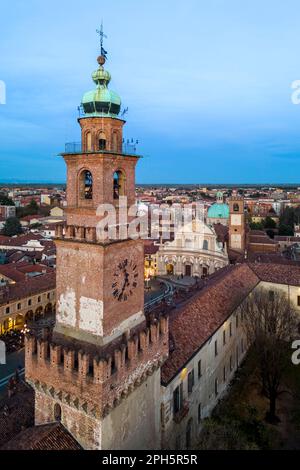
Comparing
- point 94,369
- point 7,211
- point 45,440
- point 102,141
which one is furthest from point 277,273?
point 7,211

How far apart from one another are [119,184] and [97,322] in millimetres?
6880

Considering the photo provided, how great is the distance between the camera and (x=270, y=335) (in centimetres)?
2845

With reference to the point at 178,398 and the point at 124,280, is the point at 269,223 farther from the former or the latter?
the point at 124,280

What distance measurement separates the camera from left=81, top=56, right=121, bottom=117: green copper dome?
17047mm

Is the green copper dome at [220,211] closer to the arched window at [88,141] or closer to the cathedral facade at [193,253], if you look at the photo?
the cathedral facade at [193,253]

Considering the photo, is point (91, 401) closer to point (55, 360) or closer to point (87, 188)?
point (55, 360)

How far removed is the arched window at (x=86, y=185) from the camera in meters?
17.5

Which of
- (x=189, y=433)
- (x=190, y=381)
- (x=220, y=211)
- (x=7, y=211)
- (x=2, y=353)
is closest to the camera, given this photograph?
(x=190, y=381)

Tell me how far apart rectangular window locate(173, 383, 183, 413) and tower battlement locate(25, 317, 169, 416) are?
12.8 ft

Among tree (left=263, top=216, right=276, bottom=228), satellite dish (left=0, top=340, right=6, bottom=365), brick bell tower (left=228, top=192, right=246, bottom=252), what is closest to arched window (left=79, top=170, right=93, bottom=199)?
satellite dish (left=0, top=340, right=6, bottom=365)

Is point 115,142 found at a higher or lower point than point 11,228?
higher

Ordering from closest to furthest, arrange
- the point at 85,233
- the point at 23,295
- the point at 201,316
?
the point at 85,233 → the point at 201,316 → the point at 23,295

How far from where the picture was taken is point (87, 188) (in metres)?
17.7

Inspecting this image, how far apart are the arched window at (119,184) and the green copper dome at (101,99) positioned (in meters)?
2.85
